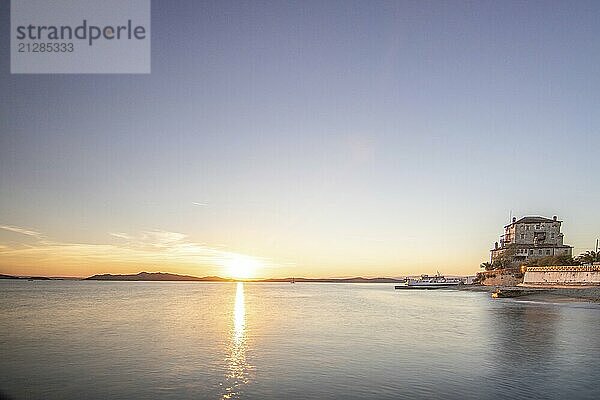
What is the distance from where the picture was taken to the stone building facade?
141 meters

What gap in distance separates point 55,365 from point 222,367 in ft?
30.2

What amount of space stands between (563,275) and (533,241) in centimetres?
5454

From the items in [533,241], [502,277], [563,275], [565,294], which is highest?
[533,241]

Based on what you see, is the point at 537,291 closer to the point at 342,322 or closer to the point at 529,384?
the point at 342,322

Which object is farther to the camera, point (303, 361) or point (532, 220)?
point (532, 220)

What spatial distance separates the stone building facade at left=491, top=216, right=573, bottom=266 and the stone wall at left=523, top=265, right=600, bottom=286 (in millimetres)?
31442

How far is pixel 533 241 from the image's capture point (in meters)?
146

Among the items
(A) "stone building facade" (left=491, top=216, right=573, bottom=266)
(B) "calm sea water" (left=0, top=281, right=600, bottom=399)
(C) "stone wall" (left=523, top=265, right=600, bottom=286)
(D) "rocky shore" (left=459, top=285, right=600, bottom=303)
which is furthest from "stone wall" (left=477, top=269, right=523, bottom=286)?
(B) "calm sea water" (left=0, top=281, right=600, bottom=399)

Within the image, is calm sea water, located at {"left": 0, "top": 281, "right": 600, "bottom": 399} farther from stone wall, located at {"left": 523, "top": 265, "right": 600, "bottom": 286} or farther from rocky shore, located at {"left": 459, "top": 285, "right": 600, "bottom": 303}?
stone wall, located at {"left": 523, "top": 265, "right": 600, "bottom": 286}

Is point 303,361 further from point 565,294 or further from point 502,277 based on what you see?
point 502,277

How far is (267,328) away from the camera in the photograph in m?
45.5

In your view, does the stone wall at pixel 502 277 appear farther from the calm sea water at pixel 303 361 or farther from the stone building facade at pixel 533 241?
the calm sea water at pixel 303 361

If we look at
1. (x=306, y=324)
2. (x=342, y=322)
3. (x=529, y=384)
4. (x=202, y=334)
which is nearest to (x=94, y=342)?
(x=202, y=334)

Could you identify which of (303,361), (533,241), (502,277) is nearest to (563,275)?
(502,277)
